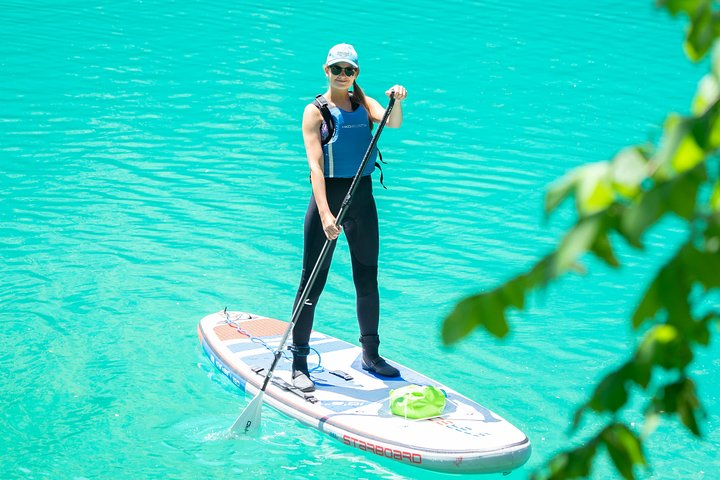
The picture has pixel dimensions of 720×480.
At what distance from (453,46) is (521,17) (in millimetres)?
3380

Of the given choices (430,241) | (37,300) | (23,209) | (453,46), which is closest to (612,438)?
(37,300)

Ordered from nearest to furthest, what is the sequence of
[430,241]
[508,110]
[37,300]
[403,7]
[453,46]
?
[37,300], [430,241], [508,110], [453,46], [403,7]

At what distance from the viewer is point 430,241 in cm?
963

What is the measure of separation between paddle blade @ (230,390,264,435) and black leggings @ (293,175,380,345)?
2.12ft

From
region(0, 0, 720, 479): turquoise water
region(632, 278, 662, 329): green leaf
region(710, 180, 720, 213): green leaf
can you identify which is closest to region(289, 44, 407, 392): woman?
region(0, 0, 720, 479): turquoise water

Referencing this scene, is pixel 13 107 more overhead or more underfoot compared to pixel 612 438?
more underfoot

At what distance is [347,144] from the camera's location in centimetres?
615

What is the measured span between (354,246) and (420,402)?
3.55 feet

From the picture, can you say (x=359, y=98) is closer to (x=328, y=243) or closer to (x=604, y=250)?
(x=328, y=243)

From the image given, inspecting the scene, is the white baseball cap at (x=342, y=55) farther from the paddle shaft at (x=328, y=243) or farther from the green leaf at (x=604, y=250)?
the green leaf at (x=604, y=250)

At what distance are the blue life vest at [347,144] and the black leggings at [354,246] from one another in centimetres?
8

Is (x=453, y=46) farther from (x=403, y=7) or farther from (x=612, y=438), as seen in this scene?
(x=612, y=438)

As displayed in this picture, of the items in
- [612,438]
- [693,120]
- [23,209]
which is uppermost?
[693,120]

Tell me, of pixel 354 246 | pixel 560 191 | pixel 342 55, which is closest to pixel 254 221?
pixel 354 246
